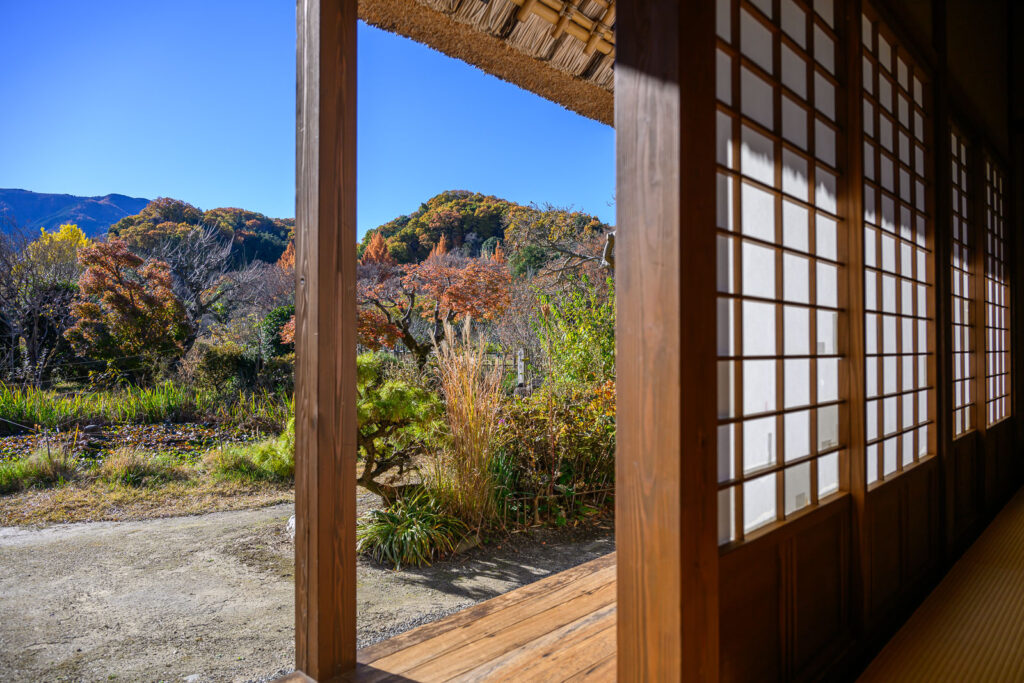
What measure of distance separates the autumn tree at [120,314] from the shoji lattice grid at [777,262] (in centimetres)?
790

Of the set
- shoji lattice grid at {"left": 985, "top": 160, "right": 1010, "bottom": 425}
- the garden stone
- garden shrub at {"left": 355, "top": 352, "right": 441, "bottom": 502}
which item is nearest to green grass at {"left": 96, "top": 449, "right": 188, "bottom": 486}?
garden shrub at {"left": 355, "top": 352, "right": 441, "bottom": 502}

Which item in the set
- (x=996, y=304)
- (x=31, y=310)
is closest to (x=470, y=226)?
(x=31, y=310)

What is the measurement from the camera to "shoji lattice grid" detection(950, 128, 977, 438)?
9.09 ft

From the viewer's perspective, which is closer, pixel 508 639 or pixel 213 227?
pixel 508 639

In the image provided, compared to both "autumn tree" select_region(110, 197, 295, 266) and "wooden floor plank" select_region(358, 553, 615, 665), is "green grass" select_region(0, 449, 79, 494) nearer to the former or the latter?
"wooden floor plank" select_region(358, 553, 615, 665)

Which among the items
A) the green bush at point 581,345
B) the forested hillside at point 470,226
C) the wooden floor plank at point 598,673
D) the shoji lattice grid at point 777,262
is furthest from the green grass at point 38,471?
the forested hillside at point 470,226

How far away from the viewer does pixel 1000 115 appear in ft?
10.9

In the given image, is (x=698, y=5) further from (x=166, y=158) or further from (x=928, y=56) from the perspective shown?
(x=166, y=158)

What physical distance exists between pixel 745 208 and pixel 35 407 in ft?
23.1

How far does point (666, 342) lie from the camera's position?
0.92 m

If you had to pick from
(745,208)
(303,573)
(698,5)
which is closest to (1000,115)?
(745,208)

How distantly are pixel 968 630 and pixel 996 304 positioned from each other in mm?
2509

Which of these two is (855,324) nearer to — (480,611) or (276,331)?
(480,611)

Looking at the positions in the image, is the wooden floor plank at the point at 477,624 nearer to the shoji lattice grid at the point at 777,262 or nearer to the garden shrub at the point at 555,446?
the shoji lattice grid at the point at 777,262
